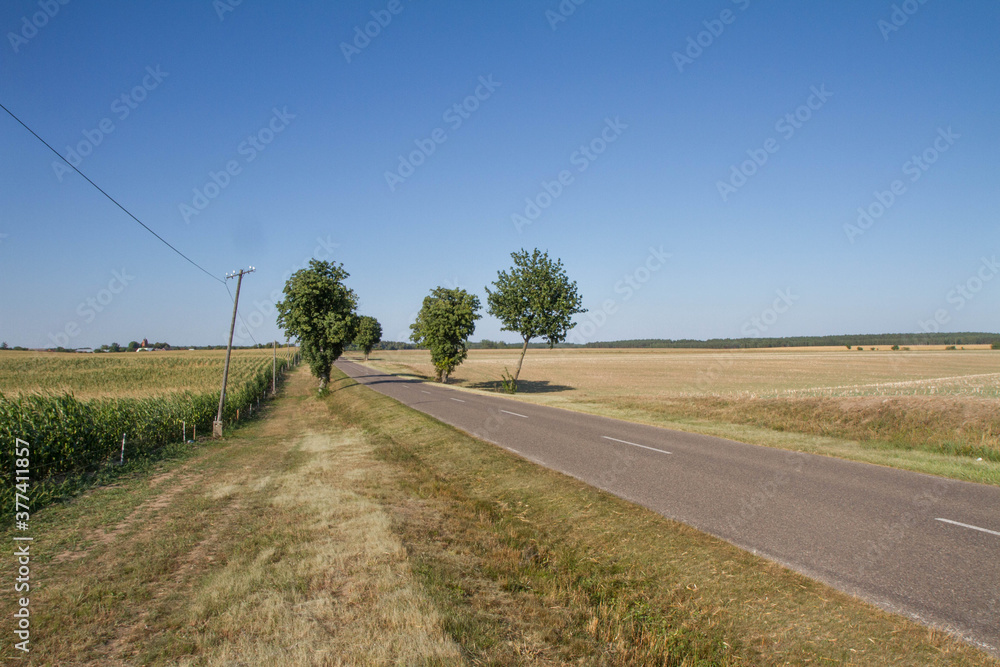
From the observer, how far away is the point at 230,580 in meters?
5.92

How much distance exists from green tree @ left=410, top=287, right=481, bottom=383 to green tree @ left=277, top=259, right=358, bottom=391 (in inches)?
288

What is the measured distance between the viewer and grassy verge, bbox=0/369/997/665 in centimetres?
432

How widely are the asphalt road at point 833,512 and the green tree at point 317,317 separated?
27192 millimetres

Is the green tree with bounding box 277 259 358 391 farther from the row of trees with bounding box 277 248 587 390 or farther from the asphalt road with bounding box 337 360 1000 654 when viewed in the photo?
the asphalt road with bounding box 337 360 1000 654

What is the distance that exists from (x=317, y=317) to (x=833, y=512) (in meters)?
36.1

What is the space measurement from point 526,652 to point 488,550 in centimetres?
259

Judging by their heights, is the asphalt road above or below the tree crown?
below

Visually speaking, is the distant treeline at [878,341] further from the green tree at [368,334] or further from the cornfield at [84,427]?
the cornfield at [84,427]

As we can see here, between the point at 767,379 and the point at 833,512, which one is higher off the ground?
the point at 767,379

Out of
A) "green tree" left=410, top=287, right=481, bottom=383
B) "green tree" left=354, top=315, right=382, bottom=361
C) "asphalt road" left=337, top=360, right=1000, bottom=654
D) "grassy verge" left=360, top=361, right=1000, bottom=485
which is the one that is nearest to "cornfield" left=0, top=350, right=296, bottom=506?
"asphalt road" left=337, top=360, right=1000, bottom=654

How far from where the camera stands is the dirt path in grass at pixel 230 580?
4465 millimetres

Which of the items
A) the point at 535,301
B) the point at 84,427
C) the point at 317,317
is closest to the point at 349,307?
the point at 317,317

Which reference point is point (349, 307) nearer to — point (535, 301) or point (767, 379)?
point (535, 301)

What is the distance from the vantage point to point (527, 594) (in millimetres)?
5488
